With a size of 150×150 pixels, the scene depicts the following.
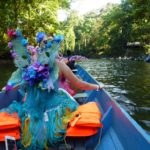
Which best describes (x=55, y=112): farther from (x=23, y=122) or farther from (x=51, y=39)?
(x=51, y=39)

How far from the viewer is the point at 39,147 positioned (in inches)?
154

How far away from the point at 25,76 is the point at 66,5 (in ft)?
98.8

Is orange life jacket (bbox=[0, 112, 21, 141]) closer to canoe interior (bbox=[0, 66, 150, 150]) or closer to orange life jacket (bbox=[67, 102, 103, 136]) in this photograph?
canoe interior (bbox=[0, 66, 150, 150])

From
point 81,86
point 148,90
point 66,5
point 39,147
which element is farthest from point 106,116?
point 66,5

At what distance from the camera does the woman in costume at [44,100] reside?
387cm

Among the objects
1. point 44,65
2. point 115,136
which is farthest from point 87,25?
point 44,65

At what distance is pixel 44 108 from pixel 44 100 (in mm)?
102

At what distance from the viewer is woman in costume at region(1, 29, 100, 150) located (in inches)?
152

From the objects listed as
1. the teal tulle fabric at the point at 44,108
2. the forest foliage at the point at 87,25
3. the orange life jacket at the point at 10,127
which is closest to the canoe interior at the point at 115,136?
the orange life jacket at the point at 10,127

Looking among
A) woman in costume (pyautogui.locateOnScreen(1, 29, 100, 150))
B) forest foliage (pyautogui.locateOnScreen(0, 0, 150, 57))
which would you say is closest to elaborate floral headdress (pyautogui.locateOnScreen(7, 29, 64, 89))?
woman in costume (pyautogui.locateOnScreen(1, 29, 100, 150))

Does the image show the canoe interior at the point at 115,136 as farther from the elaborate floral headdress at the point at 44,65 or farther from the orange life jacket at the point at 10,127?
the elaborate floral headdress at the point at 44,65

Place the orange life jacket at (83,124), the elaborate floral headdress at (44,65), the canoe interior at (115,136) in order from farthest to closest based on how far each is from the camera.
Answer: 1. the orange life jacket at (83,124)
2. the elaborate floral headdress at (44,65)
3. the canoe interior at (115,136)

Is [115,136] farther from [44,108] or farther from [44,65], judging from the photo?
[44,65]

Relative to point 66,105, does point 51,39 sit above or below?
above
